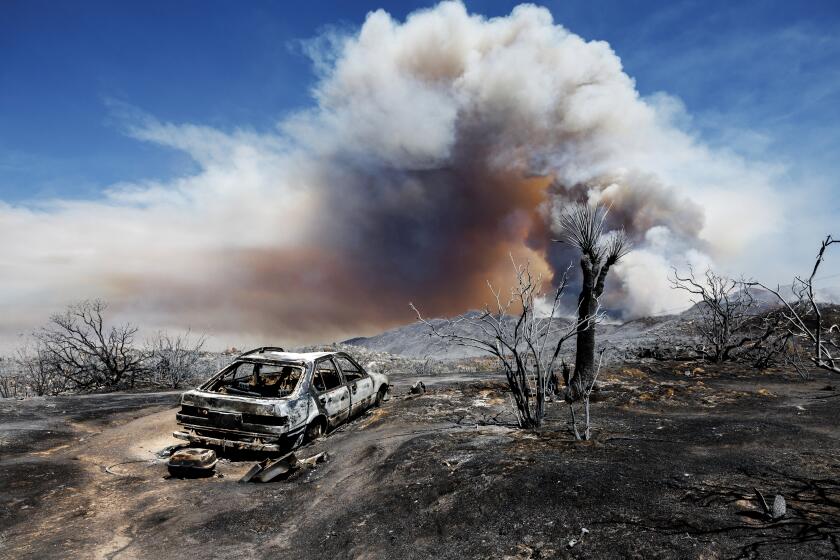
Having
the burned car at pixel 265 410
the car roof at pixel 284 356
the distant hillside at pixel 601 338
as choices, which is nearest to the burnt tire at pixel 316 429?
→ the burned car at pixel 265 410

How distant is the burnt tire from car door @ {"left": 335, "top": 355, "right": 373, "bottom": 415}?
3.29 ft

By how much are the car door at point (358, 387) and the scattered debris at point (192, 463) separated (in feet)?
8.54

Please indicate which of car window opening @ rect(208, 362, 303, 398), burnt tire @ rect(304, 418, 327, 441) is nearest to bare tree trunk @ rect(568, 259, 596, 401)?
burnt tire @ rect(304, 418, 327, 441)

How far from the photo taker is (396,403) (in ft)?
32.8

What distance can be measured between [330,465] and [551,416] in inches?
165

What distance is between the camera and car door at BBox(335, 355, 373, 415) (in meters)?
8.54

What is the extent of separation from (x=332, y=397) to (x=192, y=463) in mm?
2204

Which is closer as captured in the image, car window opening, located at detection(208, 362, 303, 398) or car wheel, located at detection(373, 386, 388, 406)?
car window opening, located at detection(208, 362, 303, 398)

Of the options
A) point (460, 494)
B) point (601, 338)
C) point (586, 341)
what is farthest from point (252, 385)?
point (601, 338)

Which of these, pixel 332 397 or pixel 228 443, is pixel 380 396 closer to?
pixel 332 397

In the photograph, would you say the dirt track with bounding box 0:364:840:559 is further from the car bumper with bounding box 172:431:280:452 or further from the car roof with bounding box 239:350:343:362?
the car roof with bounding box 239:350:343:362

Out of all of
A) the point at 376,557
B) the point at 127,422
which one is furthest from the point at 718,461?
the point at 127,422

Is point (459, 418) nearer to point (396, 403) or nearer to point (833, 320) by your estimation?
point (396, 403)

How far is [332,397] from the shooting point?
7.76 m
